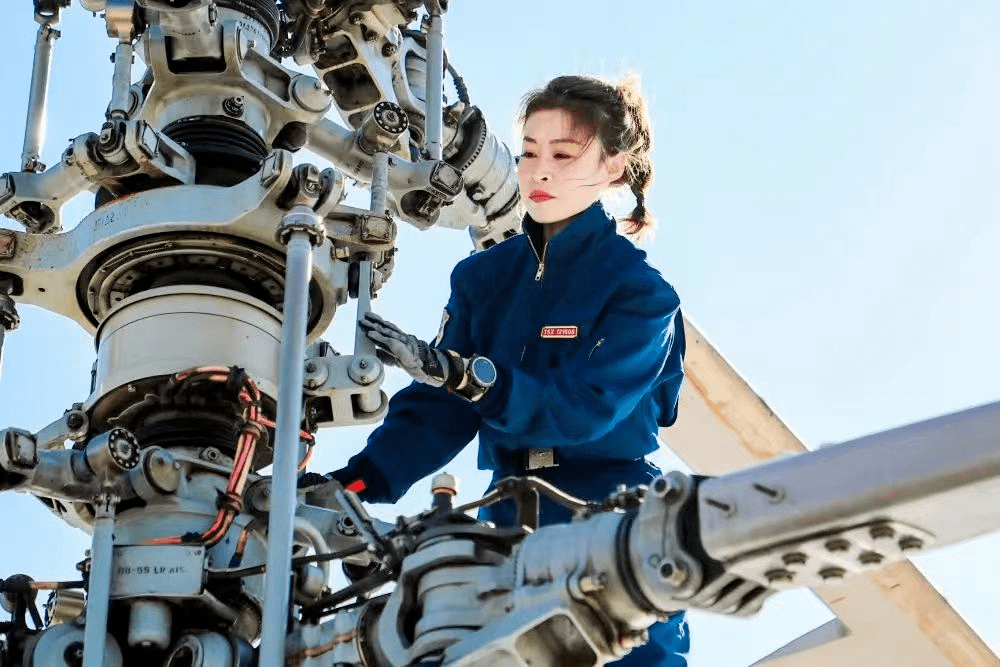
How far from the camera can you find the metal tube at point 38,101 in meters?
8.66

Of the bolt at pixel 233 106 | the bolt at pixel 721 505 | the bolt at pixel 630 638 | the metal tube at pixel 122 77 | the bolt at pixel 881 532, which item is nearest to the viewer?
the bolt at pixel 881 532

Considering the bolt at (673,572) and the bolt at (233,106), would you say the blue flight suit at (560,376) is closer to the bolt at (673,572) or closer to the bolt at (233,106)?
the bolt at (233,106)

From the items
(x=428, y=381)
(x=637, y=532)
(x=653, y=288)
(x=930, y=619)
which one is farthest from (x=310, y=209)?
(x=930, y=619)

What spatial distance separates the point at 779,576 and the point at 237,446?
7.65 ft

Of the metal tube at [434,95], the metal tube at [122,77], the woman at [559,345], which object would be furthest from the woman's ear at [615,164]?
the metal tube at [122,77]

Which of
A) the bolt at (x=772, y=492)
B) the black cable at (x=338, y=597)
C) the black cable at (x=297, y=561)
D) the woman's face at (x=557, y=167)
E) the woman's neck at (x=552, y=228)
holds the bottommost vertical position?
the bolt at (x=772, y=492)

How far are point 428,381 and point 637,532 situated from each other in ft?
4.58

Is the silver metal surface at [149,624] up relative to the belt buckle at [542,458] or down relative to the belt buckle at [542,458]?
down

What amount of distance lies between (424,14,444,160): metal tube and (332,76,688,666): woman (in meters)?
0.43

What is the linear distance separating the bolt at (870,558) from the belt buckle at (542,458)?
2.13 metres

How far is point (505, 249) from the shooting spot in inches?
335

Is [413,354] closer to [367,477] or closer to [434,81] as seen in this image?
[367,477]

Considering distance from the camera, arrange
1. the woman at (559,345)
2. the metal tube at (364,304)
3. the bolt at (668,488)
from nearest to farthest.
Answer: the bolt at (668,488) < the woman at (559,345) < the metal tube at (364,304)

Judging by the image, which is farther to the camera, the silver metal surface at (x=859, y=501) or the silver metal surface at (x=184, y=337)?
the silver metal surface at (x=184, y=337)
